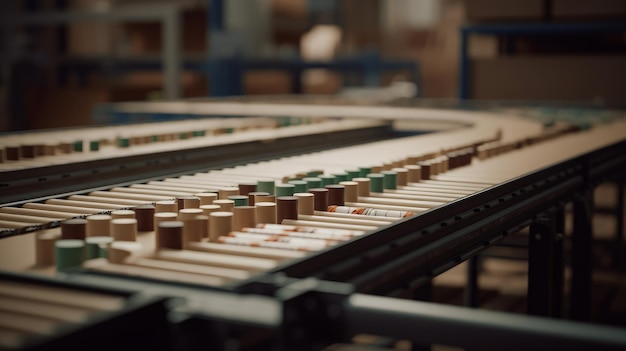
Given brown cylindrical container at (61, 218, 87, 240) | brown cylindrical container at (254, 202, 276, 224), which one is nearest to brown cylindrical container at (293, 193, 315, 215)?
brown cylindrical container at (254, 202, 276, 224)

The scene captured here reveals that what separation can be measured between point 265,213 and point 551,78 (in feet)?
20.1

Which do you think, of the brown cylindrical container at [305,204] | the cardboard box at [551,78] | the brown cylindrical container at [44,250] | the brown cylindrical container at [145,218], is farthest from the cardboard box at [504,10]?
the brown cylindrical container at [44,250]

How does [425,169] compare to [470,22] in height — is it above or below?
below

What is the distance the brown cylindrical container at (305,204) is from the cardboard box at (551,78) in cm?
582

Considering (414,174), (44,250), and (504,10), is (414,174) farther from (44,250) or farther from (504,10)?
(504,10)

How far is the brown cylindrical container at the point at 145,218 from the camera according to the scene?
7.13 feet

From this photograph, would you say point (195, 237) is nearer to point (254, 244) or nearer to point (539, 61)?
point (254, 244)

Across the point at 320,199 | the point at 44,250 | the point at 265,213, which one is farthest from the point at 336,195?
the point at 44,250

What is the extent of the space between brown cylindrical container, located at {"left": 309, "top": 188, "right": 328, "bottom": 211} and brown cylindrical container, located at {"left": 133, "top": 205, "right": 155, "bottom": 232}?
518mm

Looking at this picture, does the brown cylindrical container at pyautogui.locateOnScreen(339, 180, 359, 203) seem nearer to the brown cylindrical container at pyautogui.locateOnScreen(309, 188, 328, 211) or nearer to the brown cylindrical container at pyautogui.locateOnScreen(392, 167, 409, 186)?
the brown cylindrical container at pyautogui.locateOnScreen(309, 188, 328, 211)

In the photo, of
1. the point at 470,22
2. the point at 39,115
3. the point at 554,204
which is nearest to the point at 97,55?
the point at 39,115

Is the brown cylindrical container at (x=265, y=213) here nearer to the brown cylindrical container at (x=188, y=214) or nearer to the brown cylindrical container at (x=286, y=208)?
the brown cylindrical container at (x=286, y=208)

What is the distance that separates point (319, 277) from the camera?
1761 mm

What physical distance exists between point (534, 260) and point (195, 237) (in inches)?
73.3
